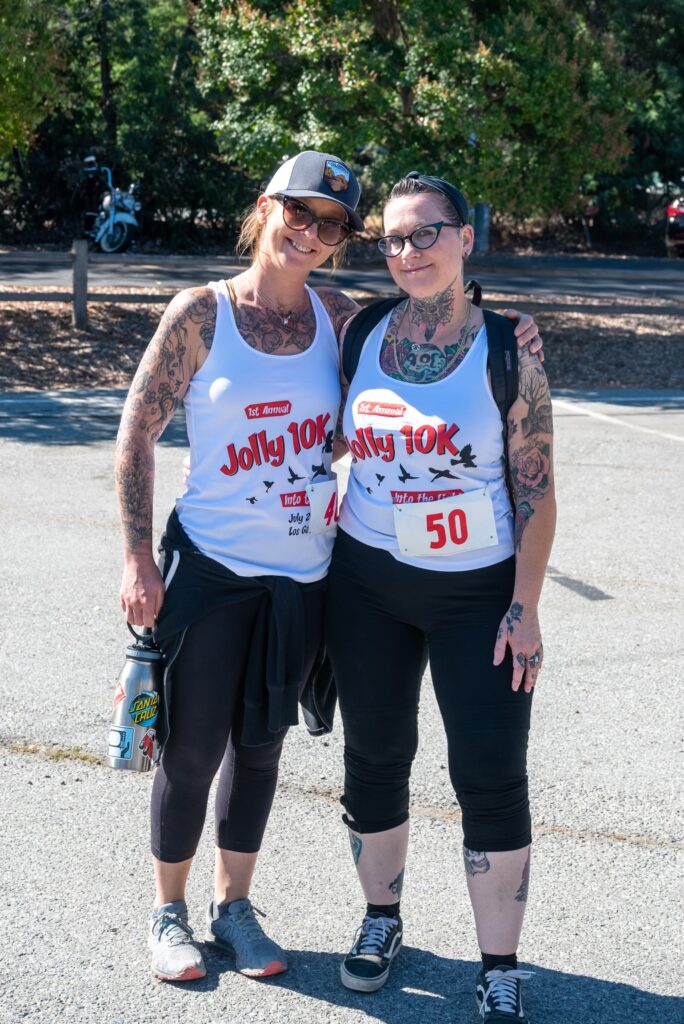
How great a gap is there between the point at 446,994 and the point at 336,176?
195 centimetres

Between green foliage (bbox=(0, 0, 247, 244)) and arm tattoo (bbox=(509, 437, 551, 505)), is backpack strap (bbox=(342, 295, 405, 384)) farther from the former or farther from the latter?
green foliage (bbox=(0, 0, 247, 244))

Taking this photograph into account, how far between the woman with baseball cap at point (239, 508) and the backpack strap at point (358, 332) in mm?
40

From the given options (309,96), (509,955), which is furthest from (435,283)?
(309,96)

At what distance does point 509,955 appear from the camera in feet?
9.22

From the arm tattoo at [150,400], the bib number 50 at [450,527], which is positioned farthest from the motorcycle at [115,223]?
the bib number 50 at [450,527]

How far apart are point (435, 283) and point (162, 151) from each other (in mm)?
21346

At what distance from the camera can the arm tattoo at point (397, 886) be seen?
3.04 metres

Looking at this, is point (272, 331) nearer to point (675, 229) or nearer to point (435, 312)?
point (435, 312)

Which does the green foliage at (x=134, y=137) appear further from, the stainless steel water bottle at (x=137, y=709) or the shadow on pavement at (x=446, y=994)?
the shadow on pavement at (x=446, y=994)

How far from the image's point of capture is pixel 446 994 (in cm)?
289

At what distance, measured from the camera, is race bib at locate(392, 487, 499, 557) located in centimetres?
278

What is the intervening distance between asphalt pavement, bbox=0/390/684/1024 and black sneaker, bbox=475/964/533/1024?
7 centimetres

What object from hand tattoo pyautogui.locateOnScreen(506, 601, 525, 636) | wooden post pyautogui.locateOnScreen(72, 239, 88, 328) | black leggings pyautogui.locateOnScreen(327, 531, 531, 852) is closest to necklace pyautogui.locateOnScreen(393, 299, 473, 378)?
black leggings pyautogui.locateOnScreen(327, 531, 531, 852)

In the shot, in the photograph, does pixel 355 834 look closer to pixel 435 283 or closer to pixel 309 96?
pixel 435 283
